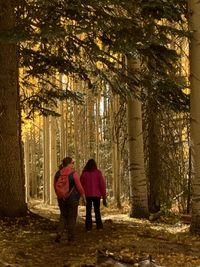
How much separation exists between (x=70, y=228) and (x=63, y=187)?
32.3 inches

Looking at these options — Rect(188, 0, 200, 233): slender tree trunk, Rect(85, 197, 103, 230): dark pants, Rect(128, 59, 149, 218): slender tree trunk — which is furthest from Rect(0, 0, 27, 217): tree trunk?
Rect(188, 0, 200, 233): slender tree trunk

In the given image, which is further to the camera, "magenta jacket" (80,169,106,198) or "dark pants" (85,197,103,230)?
"dark pants" (85,197,103,230)

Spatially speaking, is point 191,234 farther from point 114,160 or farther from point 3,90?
point 114,160

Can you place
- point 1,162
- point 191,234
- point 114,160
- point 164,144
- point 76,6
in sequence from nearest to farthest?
point 76,6 → point 191,234 → point 1,162 → point 164,144 → point 114,160

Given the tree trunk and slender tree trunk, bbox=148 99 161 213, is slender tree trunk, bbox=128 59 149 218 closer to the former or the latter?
slender tree trunk, bbox=148 99 161 213

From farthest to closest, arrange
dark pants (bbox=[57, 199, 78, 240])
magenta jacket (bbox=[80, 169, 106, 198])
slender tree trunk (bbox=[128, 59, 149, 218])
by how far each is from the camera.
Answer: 1. slender tree trunk (bbox=[128, 59, 149, 218])
2. magenta jacket (bbox=[80, 169, 106, 198])
3. dark pants (bbox=[57, 199, 78, 240])

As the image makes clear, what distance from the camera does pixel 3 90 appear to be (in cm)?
1116

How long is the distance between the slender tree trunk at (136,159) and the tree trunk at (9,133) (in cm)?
376

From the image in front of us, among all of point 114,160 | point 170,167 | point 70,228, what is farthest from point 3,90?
point 114,160

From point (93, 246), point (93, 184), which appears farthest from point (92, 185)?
point (93, 246)

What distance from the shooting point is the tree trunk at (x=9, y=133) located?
10977 millimetres

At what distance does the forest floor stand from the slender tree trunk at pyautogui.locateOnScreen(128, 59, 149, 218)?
9.22 feet

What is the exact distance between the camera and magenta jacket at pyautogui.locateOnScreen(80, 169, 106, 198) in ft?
33.4

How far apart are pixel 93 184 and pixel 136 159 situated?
369 centimetres
